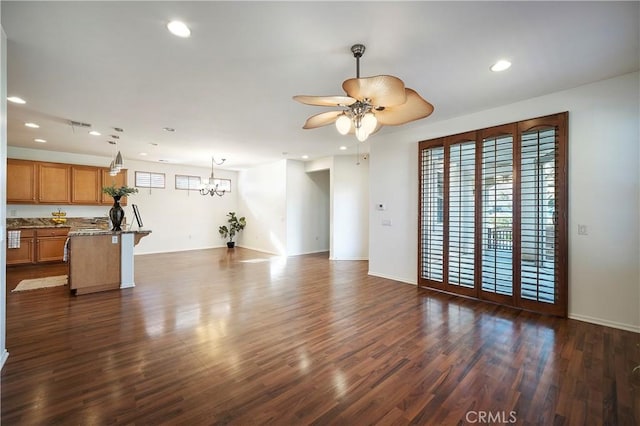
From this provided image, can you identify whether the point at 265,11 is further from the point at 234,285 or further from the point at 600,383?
the point at 234,285

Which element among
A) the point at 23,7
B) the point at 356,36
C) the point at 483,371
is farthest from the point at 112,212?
the point at 483,371

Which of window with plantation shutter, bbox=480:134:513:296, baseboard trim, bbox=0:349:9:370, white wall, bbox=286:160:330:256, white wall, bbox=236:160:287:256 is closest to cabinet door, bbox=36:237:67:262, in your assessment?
white wall, bbox=236:160:287:256

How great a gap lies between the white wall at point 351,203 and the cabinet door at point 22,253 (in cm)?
699

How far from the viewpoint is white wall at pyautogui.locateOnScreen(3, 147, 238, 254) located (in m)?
7.00

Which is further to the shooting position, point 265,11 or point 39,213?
point 39,213

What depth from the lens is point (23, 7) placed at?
2.01m

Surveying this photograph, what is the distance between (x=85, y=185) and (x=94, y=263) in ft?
12.9

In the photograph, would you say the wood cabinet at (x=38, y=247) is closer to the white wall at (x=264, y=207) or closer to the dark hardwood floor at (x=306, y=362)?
the dark hardwood floor at (x=306, y=362)

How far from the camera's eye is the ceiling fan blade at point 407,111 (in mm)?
2277

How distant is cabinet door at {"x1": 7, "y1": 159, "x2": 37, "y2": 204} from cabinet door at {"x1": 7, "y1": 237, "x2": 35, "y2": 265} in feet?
3.12

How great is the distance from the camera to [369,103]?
2297 millimetres

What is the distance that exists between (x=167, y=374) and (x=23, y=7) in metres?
2.93

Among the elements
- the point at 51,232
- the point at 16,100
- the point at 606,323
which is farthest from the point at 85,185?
the point at 606,323

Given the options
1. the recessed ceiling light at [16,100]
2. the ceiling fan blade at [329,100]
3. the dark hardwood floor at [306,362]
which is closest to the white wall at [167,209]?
the dark hardwood floor at [306,362]
